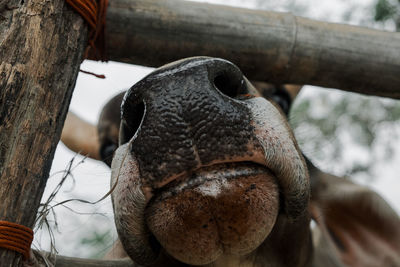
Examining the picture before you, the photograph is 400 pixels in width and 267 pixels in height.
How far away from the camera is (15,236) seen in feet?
4.32

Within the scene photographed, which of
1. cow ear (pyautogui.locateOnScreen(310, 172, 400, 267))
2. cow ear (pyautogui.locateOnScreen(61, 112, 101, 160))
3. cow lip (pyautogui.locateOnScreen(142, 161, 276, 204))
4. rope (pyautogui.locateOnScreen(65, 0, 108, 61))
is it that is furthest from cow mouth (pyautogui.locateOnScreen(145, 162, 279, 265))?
cow ear (pyautogui.locateOnScreen(61, 112, 101, 160))

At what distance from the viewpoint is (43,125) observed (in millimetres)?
1439

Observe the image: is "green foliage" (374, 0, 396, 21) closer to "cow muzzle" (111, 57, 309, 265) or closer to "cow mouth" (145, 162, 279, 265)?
"cow muzzle" (111, 57, 309, 265)

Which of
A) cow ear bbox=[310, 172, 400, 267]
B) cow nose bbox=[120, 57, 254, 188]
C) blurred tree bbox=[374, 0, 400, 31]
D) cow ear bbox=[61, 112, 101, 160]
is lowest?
cow ear bbox=[61, 112, 101, 160]

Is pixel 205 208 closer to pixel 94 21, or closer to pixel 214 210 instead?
pixel 214 210

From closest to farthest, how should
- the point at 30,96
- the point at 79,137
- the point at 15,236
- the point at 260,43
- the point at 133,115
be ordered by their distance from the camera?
1. the point at 15,236
2. the point at 30,96
3. the point at 133,115
4. the point at 260,43
5. the point at 79,137

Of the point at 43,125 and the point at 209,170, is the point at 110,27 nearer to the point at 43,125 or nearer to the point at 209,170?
the point at 43,125

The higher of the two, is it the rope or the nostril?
the rope

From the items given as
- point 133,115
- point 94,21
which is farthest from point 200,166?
point 94,21

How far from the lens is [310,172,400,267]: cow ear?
8.62 feet

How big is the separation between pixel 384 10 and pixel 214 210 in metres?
8.19

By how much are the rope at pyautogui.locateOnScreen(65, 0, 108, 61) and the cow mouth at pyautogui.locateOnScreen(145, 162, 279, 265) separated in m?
0.65

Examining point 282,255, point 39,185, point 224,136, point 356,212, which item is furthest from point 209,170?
point 356,212

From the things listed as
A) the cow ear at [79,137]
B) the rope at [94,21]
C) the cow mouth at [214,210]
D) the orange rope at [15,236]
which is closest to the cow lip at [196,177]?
the cow mouth at [214,210]
